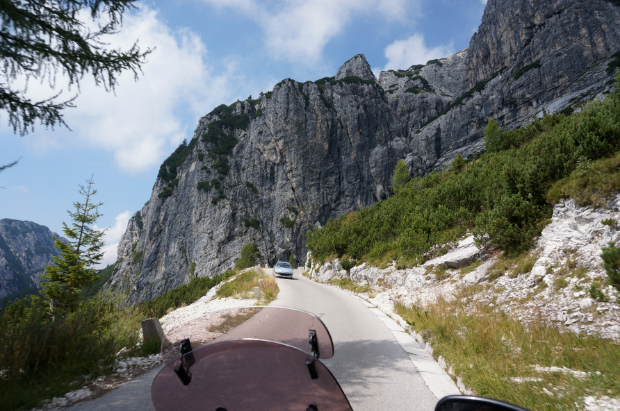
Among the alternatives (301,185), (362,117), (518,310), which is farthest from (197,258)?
(518,310)

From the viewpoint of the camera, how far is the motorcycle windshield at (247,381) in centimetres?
130

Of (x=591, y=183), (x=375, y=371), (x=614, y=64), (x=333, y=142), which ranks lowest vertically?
(x=375, y=371)

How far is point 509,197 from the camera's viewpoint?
300 inches

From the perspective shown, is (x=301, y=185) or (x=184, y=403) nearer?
(x=184, y=403)

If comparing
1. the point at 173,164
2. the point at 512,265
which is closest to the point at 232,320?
the point at 512,265

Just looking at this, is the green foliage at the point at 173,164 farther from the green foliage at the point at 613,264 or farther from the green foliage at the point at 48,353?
the green foliage at the point at 613,264

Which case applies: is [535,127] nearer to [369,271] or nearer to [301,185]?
[369,271]

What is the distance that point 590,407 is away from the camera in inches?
82.7

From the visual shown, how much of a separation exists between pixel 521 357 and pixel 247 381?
3564 millimetres

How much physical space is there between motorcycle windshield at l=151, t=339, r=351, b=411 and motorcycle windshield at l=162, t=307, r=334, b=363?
17 cm

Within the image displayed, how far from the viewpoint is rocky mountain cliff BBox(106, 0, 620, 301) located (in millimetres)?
60375

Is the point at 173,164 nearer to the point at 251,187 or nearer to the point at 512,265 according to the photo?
the point at 251,187

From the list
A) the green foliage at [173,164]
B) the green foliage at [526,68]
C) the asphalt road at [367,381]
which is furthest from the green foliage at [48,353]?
the green foliage at [173,164]

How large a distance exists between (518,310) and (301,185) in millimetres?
69175
